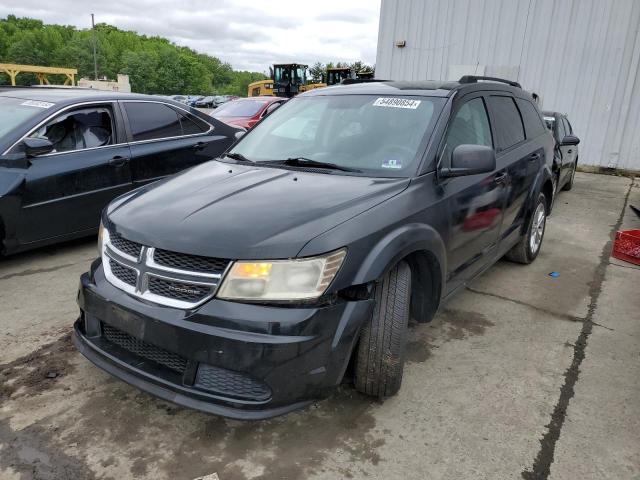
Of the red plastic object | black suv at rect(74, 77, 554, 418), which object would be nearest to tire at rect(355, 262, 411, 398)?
black suv at rect(74, 77, 554, 418)

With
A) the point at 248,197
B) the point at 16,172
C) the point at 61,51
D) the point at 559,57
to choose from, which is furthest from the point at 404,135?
the point at 61,51

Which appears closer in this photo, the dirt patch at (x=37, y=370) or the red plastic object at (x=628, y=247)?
the dirt patch at (x=37, y=370)

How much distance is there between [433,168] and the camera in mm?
2898

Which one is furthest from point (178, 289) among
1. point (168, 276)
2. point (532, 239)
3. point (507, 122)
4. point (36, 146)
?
point (532, 239)

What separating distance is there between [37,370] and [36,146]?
7.39ft

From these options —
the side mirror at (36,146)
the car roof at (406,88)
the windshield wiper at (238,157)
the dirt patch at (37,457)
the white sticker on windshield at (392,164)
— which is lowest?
the dirt patch at (37,457)

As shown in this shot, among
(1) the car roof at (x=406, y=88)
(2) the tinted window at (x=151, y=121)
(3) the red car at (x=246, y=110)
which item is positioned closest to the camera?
(1) the car roof at (x=406, y=88)

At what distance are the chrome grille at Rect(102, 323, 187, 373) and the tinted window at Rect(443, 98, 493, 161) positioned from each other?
1.92m

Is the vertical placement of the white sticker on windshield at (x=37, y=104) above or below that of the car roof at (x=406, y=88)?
below

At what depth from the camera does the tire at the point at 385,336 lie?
7.89 feet

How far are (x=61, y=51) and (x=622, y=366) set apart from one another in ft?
360

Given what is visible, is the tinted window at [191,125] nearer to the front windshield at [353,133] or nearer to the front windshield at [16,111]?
the front windshield at [16,111]

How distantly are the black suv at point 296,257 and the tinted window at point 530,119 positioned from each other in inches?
50.8

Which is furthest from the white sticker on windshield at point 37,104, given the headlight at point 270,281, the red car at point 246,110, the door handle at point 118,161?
the red car at point 246,110
